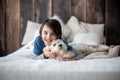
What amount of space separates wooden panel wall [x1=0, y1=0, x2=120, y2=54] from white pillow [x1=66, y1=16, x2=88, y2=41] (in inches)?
6.3

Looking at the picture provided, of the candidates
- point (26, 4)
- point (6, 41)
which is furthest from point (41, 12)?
point (6, 41)

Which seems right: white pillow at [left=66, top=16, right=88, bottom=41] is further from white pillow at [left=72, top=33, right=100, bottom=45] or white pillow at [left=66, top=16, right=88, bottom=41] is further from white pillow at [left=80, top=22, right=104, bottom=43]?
white pillow at [left=72, top=33, right=100, bottom=45]

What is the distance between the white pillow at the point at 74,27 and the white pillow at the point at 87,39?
187 mm

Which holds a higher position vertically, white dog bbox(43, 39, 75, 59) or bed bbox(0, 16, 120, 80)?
white dog bbox(43, 39, 75, 59)

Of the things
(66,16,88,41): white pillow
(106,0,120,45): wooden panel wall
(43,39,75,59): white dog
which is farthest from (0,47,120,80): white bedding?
(106,0,120,45): wooden panel wall

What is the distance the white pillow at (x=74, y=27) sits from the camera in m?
3.23

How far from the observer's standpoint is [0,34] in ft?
11.9

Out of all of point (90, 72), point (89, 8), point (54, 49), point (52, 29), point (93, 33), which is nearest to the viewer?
point (90, 72)

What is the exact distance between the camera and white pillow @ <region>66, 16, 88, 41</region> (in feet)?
10.6

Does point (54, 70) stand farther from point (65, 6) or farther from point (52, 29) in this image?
point (65, 6)

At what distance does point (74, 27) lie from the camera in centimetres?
330

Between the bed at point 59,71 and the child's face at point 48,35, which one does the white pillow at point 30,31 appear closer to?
the child's face at point 48,35

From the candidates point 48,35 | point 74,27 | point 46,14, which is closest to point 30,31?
point 46,14

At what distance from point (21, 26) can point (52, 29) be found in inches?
68.3
